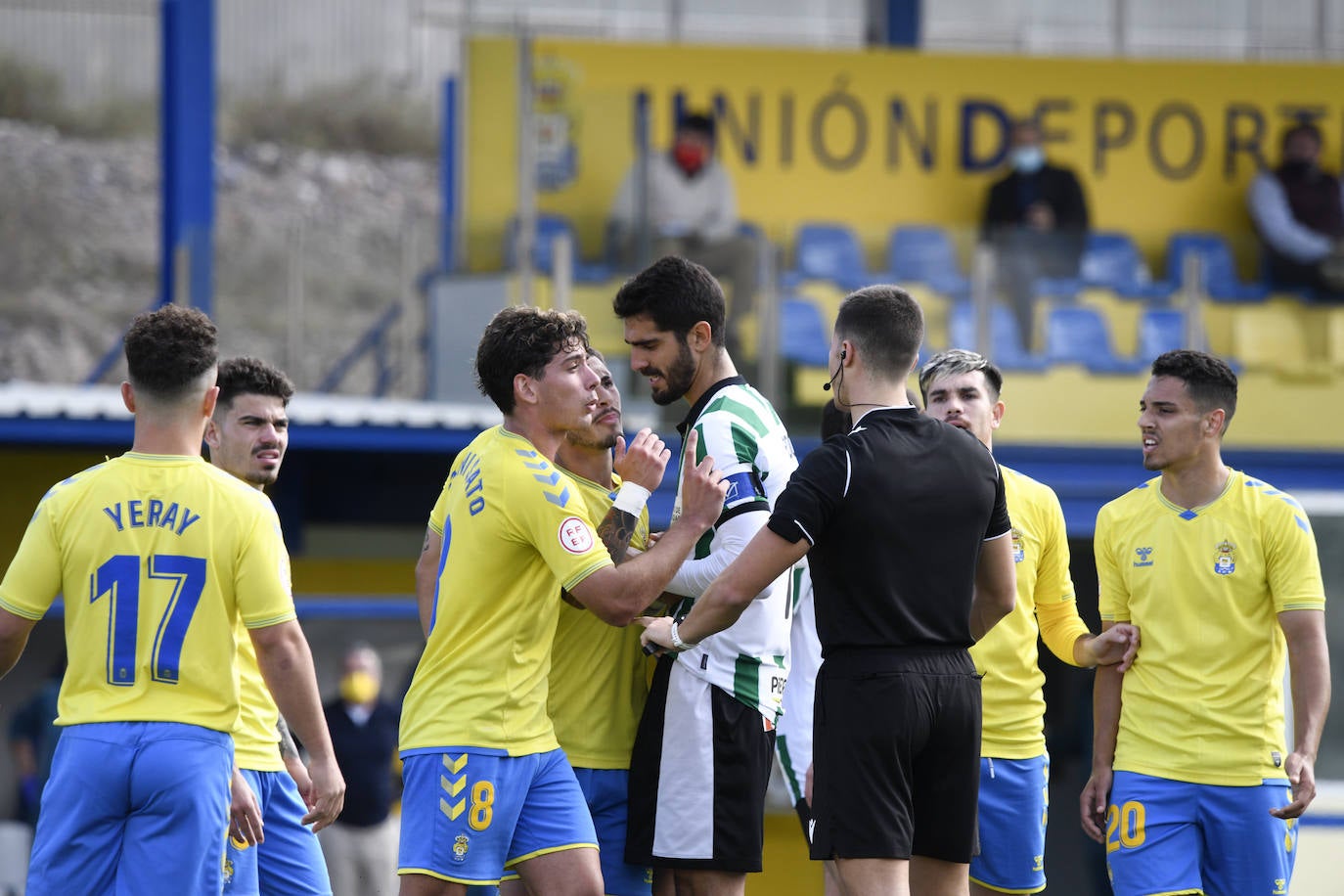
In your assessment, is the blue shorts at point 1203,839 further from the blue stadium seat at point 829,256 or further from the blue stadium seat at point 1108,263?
the blue stadium seat at point 1108,263

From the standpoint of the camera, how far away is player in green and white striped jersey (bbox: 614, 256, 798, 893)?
14.2ft

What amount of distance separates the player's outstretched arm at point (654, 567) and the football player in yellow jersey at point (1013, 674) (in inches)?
51.0

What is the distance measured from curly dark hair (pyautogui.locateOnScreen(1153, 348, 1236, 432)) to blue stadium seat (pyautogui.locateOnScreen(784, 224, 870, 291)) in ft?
17.0

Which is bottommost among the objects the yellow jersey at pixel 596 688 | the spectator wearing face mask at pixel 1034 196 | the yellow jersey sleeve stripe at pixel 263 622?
the yellow jersey at pixel 596 688

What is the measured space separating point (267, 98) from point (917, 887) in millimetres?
39445

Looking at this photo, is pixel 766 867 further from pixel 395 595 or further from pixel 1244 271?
pixel 1244 271

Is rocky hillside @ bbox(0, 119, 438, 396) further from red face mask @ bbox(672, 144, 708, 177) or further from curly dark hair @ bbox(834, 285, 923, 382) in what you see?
curly dark hair @ bbox(834, 285, 923, 382)

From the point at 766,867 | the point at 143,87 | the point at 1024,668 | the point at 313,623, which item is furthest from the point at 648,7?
the point at 143,87

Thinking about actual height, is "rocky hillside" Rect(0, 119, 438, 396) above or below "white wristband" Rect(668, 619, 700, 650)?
above

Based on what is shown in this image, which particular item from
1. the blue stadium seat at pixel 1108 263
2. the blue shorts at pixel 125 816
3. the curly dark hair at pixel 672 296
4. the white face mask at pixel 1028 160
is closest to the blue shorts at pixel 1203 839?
the curly dark hair at pixel 672 296

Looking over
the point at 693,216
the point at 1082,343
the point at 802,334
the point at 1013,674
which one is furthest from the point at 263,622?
the point at 693,216

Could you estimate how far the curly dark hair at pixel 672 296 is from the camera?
4.55 metres

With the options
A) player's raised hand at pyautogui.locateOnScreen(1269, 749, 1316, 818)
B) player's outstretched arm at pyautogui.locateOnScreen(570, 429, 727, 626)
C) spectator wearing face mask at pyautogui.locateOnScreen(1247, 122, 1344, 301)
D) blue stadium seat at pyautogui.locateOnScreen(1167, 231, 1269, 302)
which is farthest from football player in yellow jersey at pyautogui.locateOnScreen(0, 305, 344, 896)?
spectator wearing face mask at pyautogui.locateOnScreen(1247, 122, 1344, 301)

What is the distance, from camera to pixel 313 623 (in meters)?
8.94
